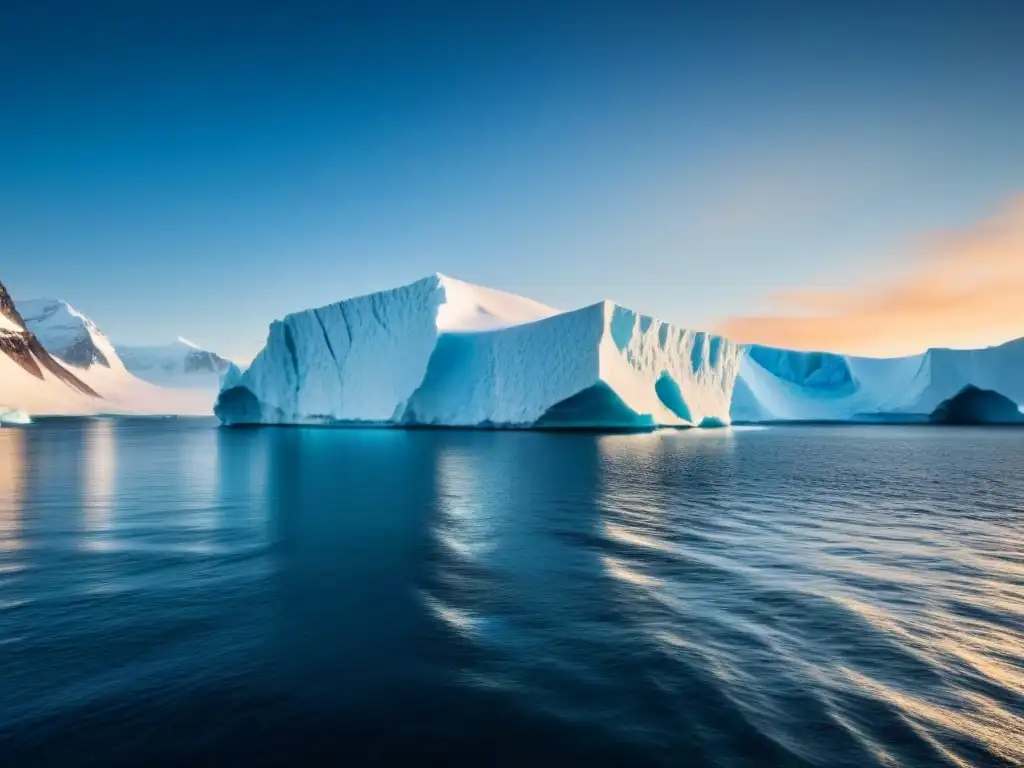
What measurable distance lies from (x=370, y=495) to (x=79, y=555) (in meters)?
5.67

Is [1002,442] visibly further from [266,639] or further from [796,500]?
[266,639]

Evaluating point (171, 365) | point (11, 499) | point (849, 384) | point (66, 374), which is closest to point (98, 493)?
point (11, 499)

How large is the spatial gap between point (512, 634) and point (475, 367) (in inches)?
1093

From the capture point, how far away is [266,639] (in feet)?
15.0

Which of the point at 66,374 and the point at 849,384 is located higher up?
the point at 66,374

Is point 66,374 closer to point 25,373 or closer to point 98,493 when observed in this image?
point 25,373

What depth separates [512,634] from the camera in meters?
4.69

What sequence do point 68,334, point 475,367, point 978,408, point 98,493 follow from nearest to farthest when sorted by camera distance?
point 98,493 < point 475,367 < point 978,408 < point 68,334

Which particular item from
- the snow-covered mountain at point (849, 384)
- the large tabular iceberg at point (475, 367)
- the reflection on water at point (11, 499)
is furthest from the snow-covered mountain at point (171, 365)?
the reflection on water at point (11, 499)

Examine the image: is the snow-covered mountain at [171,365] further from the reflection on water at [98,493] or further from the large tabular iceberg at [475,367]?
the reflection on water at [98,493]

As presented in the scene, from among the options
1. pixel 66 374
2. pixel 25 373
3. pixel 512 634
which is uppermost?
pixel 66 374

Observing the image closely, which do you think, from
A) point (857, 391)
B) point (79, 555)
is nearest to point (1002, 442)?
point (857, 391)

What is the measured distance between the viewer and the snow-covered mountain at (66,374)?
92.8m

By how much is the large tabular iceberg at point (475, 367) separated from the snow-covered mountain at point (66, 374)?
6033cm
